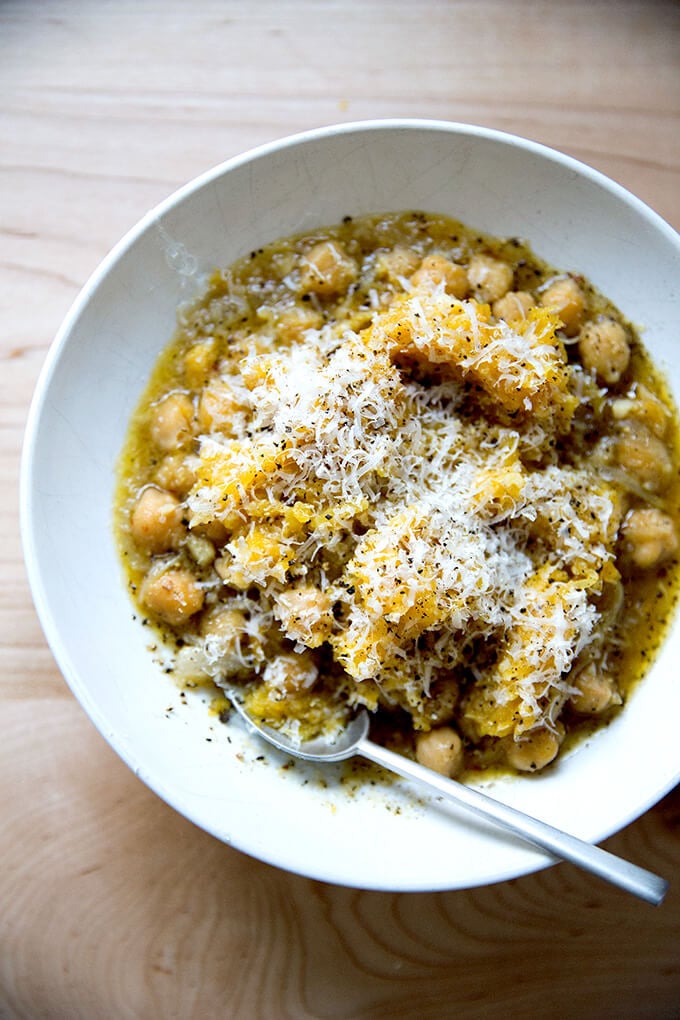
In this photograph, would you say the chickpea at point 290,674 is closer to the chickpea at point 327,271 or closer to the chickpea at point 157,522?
the chickpea at point 157,522

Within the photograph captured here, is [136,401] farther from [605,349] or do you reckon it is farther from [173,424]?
[605,349]

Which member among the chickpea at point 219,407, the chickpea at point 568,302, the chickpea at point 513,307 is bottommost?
the chickpea at point 219,407

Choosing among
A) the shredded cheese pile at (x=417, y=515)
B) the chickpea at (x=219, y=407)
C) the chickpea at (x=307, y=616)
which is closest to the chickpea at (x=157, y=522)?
the shredded cheese pile at (x=417, y=515)

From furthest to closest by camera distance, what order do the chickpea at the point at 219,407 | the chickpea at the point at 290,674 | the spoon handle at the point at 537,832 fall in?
the chickpea at the point at 219,407 < the chickpea at the point at 290,674 < the spoon handle at the point at 537,832

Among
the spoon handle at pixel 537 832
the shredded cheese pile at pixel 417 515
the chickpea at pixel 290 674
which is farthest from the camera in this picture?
the chickpea at pixel 290 674

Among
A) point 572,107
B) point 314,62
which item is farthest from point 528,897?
point 314,62
